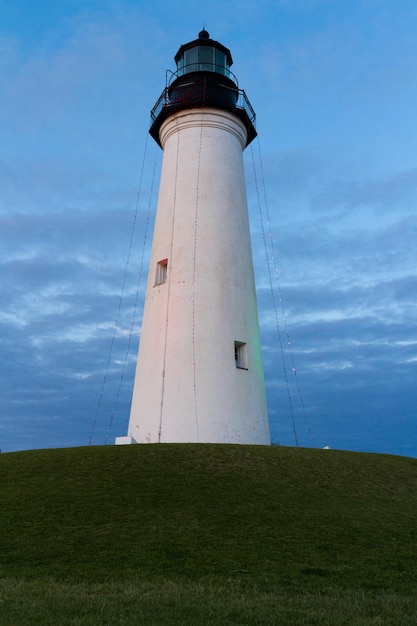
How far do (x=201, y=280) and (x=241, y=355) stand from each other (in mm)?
3209

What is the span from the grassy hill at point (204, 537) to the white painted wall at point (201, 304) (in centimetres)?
305

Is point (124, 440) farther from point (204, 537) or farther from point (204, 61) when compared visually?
point (204, 61)

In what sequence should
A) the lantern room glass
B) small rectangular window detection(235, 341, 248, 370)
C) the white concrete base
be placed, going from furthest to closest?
the lantern room glass < small rectangular window detection(235, 341, 248, 370) < the white concrete base

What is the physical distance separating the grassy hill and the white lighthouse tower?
10.3 ft

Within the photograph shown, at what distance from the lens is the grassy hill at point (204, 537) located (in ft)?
21.1

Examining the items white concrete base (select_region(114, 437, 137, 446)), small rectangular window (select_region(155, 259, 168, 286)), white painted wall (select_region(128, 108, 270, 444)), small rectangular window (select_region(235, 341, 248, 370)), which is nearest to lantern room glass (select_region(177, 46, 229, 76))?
white painted wall (select_region(128, 108, 270, 444))

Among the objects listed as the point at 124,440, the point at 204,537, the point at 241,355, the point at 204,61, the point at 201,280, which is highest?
the point at 204,61

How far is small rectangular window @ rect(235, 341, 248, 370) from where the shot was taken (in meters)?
20.2

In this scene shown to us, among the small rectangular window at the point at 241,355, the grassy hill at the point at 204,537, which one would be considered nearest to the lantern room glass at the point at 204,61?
the small rectangular window at the point at 241,355

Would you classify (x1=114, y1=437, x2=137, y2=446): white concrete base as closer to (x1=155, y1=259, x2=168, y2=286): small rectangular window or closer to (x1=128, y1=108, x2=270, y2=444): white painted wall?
(x1=128, y1=108, x2=270, y2=444): white painted wall

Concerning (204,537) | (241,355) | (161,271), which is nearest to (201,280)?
(161,271)

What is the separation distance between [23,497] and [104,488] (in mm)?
1730

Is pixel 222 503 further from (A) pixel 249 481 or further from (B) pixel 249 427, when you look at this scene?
(B) pixel 249 427

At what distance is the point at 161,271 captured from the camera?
21.8m
